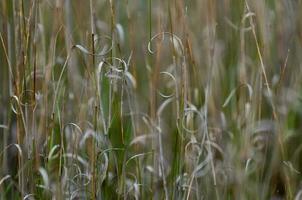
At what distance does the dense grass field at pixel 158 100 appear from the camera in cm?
139

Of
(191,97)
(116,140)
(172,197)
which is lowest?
(172,197)

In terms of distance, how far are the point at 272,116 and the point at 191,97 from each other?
214 millimetres

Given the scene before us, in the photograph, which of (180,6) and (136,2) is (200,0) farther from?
(136,2)

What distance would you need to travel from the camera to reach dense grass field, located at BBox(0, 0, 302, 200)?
1.39 m

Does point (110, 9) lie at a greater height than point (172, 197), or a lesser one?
greater

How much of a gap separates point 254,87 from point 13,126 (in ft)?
2.08

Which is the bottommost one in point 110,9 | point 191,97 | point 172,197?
point 172,197

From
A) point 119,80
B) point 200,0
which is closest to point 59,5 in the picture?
point 119,80

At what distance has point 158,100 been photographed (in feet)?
4.69

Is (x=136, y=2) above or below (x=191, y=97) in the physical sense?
above

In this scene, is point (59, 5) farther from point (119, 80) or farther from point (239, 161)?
point (239, 161)

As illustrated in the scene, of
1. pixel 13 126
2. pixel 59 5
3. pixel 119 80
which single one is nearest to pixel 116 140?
pixel 119 80

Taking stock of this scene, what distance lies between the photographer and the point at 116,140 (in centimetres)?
142

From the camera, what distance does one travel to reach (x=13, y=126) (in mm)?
1442
